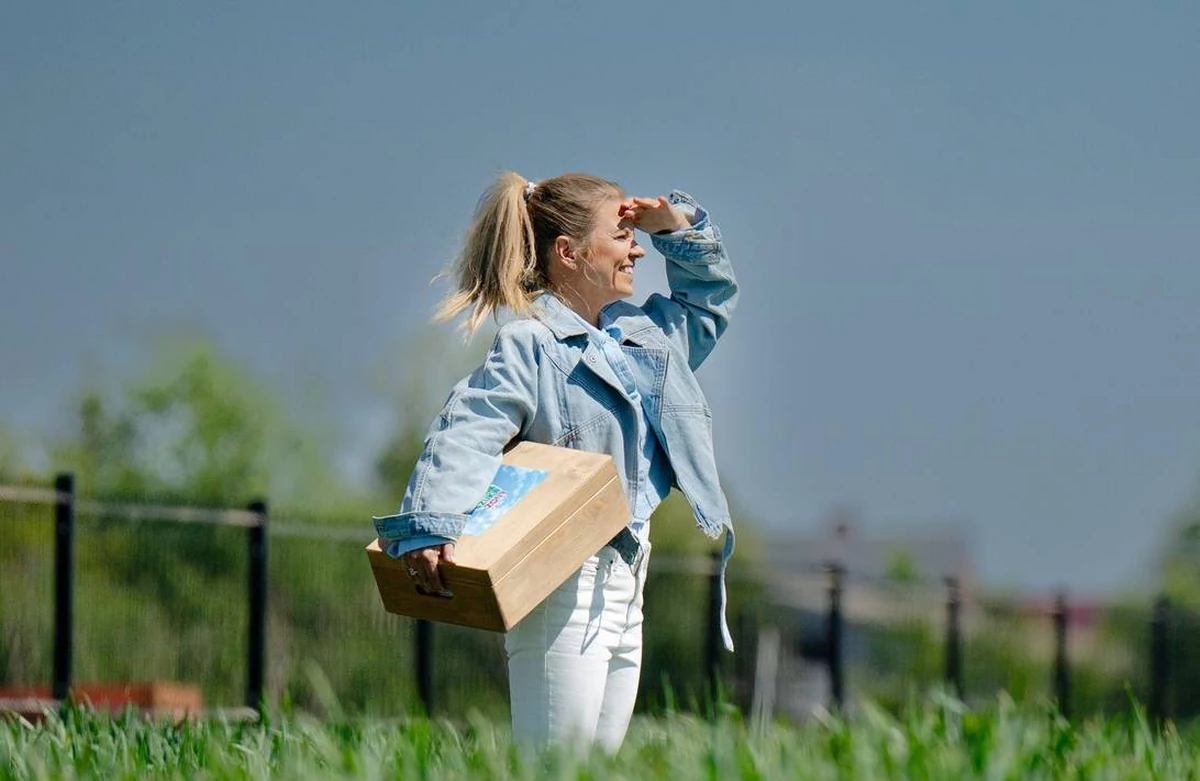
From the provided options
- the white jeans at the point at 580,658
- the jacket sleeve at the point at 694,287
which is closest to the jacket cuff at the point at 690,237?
the jacket sleeve at the point at 694,287

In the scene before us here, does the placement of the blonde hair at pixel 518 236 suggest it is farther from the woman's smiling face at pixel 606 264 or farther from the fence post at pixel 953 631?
the fence post at pixel 953 631

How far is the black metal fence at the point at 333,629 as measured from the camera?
8.74 meters

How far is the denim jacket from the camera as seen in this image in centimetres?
396

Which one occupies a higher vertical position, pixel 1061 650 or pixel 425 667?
pixel 425 667

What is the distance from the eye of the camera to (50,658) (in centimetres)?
866

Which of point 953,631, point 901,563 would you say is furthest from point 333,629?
point 901,563

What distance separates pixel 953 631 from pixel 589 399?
11.0 m

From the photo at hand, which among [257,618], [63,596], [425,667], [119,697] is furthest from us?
[425,667]

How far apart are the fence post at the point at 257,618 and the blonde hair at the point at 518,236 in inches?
198

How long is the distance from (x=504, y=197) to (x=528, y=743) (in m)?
1.36

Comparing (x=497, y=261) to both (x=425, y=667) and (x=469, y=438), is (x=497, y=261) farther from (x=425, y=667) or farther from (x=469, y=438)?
(x=425, y=667)

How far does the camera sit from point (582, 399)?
4.23 meters

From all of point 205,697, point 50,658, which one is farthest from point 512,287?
point 205,697

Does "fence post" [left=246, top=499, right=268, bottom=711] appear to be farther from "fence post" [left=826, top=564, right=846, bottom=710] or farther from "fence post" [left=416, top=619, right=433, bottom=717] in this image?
"fence post" [left=826, top=564, right=846, bottom=710]
